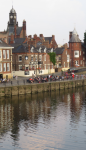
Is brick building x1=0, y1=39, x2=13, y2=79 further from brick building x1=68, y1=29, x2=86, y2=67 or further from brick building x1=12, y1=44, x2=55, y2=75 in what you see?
brick building x1=68, y1=29, x2=86, y2=67

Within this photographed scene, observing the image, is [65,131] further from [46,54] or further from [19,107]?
[46,54]

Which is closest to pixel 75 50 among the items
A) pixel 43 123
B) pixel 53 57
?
pixel 53 57

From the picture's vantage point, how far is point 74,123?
149 feet

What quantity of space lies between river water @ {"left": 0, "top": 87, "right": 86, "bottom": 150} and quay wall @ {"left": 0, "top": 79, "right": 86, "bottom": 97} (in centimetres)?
203

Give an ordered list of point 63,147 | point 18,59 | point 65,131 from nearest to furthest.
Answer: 1. point 63,147
2. point 65,131
3. point 18,59

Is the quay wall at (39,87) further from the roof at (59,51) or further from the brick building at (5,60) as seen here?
the roof at (59,51)

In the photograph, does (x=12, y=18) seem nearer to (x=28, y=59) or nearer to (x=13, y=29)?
(x=13, y=29)

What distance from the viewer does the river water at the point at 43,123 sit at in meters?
36.8

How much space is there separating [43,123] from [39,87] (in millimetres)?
29343

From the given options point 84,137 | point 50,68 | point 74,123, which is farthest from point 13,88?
point 50,68

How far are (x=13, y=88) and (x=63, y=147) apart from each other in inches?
1334

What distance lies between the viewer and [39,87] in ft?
244

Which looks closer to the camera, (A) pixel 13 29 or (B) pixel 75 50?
(B) pixel 75 50

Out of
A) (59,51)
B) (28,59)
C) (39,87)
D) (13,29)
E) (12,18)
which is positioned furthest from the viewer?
(12,18)
